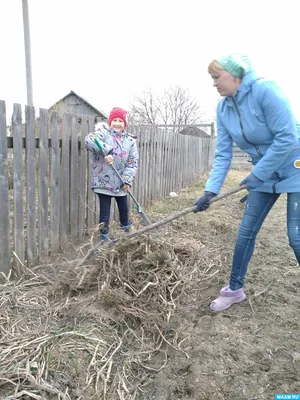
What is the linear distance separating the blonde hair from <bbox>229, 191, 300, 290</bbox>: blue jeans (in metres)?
0.90

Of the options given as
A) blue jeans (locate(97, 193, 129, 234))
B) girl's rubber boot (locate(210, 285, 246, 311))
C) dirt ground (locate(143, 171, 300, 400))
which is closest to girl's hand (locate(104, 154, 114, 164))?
blue jeans (locate(97, 193, 129, 234))

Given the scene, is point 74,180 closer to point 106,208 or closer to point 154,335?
point 106,208

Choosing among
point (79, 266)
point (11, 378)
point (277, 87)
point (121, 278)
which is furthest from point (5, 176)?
point (277, 87)

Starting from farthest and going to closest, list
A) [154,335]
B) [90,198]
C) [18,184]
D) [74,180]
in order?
[90,198] → [74,180] → [18,184] → [154,335]

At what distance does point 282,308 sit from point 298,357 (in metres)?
0.61

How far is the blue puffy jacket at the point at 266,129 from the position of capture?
216cm

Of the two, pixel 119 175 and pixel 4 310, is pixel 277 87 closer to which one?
pixel 119 175

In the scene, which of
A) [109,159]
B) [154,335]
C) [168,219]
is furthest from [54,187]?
[154,335]

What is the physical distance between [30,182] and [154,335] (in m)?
1.87

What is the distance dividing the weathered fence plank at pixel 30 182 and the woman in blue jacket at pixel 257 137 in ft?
5.55

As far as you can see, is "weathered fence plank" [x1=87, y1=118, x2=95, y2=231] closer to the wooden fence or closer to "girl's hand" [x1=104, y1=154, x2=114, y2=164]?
the wooden fence

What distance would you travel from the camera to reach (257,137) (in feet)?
7.68

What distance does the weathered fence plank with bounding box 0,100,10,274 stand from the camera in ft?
9.58

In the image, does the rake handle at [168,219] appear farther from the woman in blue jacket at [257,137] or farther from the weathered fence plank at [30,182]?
the weathered fence plank at [30,182]
